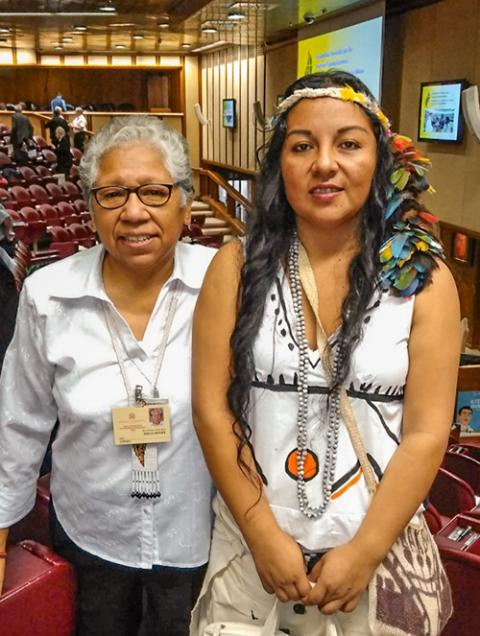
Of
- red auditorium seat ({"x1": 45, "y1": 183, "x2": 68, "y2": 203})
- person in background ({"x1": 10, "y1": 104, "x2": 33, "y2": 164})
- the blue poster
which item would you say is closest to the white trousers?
the blue poster

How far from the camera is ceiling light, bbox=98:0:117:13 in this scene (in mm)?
9377

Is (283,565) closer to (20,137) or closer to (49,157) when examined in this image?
(20,137)

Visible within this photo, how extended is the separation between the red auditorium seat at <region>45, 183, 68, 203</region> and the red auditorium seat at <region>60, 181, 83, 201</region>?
0.33 ft

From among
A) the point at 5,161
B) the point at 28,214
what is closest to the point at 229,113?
the point at 5,161

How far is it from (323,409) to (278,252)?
11.3 inches

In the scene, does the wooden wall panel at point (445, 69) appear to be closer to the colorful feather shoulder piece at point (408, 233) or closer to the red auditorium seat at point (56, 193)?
the red auditorium seat at point (56, 193)

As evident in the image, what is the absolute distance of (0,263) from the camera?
2.23 metres

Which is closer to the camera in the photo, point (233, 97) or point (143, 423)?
point (143, 423)

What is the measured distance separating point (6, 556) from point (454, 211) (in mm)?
6346

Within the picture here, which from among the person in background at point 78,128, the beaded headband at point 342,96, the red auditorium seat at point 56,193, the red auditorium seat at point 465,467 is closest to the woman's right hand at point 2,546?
the beaded headband at point 342,96

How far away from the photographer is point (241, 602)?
1.32 metres

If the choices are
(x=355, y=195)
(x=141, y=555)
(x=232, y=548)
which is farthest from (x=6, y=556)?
(x=355, y=195)

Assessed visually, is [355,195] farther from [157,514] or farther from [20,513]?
[20,513]

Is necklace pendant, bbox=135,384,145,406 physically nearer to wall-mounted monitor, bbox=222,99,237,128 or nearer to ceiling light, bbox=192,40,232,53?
ceiling light, bbox=192,40,232,53
